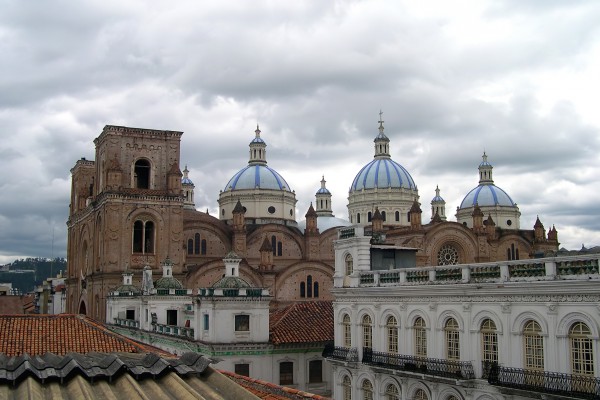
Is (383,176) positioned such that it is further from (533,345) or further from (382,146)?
(533,345)

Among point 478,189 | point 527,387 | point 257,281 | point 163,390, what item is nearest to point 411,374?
point 527,387

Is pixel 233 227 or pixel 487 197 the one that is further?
pixel 487 197

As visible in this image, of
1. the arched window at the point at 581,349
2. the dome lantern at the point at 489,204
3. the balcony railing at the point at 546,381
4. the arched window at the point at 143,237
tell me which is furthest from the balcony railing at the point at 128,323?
the dome lantern at the point at 489,204

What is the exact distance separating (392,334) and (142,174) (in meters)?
36.4

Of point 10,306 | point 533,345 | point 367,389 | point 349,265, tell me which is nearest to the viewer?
point 533,345

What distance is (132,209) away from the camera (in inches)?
2213

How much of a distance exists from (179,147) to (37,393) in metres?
51.1

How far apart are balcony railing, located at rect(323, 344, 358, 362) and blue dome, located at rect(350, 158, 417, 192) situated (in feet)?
154

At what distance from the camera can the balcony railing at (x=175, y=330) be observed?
35875mm

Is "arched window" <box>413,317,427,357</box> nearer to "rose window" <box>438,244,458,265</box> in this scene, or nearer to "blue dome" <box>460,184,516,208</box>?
"rose window" <box>438,244,458,265</box>

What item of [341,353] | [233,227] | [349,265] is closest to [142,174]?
[233,227]

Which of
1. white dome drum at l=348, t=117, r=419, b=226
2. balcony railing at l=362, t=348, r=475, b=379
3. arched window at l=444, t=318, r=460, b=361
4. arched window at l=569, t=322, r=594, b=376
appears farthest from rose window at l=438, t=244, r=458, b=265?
arched window at l=569, t=322, r=594, b=376

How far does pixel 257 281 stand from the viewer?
A: 191 feet

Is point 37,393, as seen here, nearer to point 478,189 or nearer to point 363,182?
point 363,182
